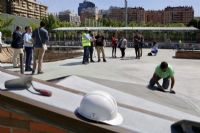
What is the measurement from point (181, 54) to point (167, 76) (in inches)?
541

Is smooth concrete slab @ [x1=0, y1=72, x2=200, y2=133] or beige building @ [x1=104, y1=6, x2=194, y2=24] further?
beige building @ [x1=104, y1=6, x2=194, y2=24]

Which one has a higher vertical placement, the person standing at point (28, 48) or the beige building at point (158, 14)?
the beige building at point (158, 14)

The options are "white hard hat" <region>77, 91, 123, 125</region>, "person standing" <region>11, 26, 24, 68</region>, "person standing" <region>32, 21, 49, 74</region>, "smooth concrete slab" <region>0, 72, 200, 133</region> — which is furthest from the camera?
"person standing" <region>11, 26, 24, 68</region>

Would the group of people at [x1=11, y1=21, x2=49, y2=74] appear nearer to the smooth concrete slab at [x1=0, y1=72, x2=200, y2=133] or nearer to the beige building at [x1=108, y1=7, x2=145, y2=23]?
the smooth concrete slab at [x1=0, y1=72, x2=200, y2=133]

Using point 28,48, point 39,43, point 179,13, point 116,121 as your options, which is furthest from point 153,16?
point 116,121

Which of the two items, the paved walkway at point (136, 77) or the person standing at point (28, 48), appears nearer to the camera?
the paved walkway at point (136, 77)

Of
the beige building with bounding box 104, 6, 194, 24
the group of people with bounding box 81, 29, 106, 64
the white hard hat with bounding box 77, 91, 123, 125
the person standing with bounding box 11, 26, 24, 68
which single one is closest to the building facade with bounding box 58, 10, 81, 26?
the beige building with bounding box 104, 6, 194, 24

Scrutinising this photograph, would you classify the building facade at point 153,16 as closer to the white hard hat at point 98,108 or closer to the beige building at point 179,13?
the beige building at point 179,13

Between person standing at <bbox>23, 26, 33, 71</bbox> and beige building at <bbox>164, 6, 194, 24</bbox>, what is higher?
beige building at <bbox>164, 6, 194, 24</bbox>

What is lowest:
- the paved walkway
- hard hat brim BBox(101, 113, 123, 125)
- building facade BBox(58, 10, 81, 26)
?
the paved walkway

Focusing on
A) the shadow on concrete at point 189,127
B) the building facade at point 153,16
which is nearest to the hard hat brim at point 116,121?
the shadow on concrete at point 189,127

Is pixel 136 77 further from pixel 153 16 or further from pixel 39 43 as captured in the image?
pixel 153 16

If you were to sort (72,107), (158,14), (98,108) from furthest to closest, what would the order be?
1. (158,14)
2. (72,107)
3. (98,108)

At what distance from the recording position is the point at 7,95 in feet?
8.84
